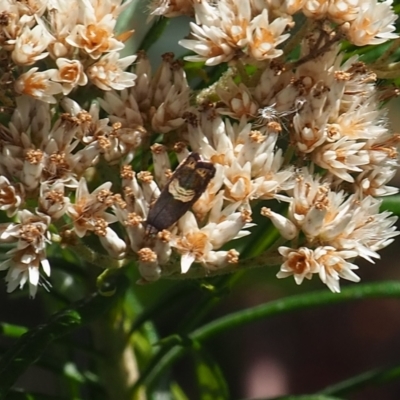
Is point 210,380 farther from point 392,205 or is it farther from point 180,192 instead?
point 180,192

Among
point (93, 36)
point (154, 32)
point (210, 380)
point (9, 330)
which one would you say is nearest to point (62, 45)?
point (93, 36)

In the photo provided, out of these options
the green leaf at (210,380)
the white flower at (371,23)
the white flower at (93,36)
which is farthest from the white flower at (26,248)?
the green leaf at (210,380)

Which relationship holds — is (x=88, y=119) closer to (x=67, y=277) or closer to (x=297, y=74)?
(x=297, y=74)

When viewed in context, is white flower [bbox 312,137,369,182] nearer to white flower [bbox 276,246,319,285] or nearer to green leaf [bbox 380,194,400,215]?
white flower [bbox 276,246,319,285]

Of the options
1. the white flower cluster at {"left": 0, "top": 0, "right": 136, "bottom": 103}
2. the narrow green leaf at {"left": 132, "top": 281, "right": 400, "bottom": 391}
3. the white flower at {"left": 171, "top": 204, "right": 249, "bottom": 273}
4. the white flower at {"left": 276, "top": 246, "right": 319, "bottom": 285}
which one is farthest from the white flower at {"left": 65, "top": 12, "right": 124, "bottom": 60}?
the narrow green leaf at {"left": 132, "top": 281, "right": 400, "bottom": 391}

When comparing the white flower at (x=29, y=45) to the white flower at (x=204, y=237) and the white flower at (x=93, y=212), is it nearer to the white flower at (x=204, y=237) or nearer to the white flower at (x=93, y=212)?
the white flower at (x=93, y=212)

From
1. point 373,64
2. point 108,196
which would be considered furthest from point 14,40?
point 373,64
